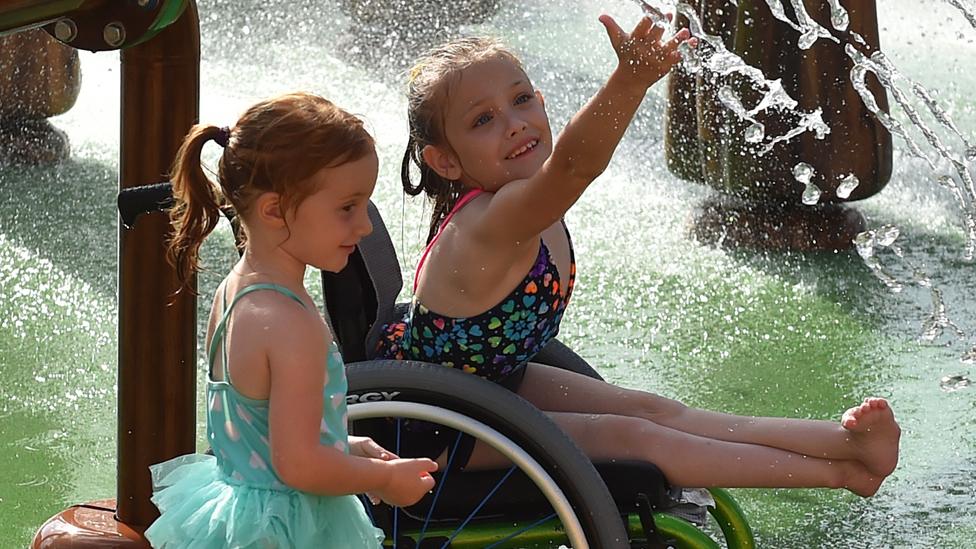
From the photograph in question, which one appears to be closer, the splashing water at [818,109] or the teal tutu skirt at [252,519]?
the teal tutu skirt at [252,519]

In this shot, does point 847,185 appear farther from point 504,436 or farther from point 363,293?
point 504,436

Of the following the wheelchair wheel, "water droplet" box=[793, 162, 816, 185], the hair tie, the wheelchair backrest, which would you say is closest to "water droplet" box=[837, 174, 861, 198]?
"water droplet" box=[793, 162, 816, 185]

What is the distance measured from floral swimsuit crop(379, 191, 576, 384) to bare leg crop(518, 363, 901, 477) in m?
0.15

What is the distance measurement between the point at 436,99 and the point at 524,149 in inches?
6.9

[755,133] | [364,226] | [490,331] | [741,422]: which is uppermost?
[755,133]

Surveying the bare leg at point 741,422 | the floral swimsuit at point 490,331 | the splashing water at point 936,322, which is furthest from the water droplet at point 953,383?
the floral swimsuit at point 490,331

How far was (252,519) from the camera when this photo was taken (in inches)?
77.5

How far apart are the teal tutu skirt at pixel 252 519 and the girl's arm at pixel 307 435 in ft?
0.18

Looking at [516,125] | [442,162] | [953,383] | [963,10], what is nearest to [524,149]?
[516,125]

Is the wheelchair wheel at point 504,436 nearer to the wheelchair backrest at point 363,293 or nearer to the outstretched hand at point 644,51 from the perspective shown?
the wheelchair backrest at point 363,293

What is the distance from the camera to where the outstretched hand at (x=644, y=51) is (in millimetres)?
2193

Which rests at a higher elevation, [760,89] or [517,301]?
[760,89]

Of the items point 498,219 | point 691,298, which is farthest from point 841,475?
point 691,298

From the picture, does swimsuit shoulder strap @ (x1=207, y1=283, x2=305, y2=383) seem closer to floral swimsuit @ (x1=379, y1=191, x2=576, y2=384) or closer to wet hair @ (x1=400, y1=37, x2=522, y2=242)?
floral swimsuit @ (x1=379, y1=191, x2=576, y2=384)
